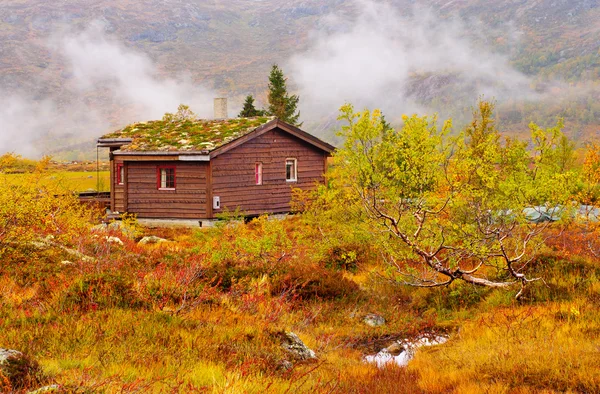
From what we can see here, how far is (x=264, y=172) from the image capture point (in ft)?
90.0

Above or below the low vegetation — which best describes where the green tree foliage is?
above

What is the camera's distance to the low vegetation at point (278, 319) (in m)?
6.29

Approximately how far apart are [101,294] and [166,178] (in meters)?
17.8

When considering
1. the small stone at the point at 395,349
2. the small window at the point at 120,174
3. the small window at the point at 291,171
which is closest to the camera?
the small stone at the point at 395,349

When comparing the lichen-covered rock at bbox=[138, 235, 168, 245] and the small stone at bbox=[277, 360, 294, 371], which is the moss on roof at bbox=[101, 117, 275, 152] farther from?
Answer: the small stone at bbox=[277, 360, 294, 371]

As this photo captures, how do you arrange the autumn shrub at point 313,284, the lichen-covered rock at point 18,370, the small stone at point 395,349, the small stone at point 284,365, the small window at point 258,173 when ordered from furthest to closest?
the small window at point 258,173, the autumn shrub at point 313,284, the small stone at point 395,349, the small stone at point 284,365, the lichen-covered rock at point 18,370

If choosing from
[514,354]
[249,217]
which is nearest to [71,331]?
[514,354]

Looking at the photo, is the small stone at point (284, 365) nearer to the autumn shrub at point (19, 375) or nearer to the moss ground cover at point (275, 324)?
the moss ground cover at point (275, 324)

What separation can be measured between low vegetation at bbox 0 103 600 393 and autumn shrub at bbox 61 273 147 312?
0.09ft

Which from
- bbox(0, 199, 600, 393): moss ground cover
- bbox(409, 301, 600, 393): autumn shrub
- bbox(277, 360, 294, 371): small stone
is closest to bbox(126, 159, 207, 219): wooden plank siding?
bbox(0, 199, 600, 393): moss ground cover

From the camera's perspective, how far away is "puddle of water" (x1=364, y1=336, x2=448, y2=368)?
8953mm

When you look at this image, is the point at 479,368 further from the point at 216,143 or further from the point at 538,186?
the point at 216,143

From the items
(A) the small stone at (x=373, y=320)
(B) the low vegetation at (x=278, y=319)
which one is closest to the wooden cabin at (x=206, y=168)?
(B) the low vegetation at (x=278, y=319)

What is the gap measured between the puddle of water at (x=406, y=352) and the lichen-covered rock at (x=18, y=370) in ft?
16.4
